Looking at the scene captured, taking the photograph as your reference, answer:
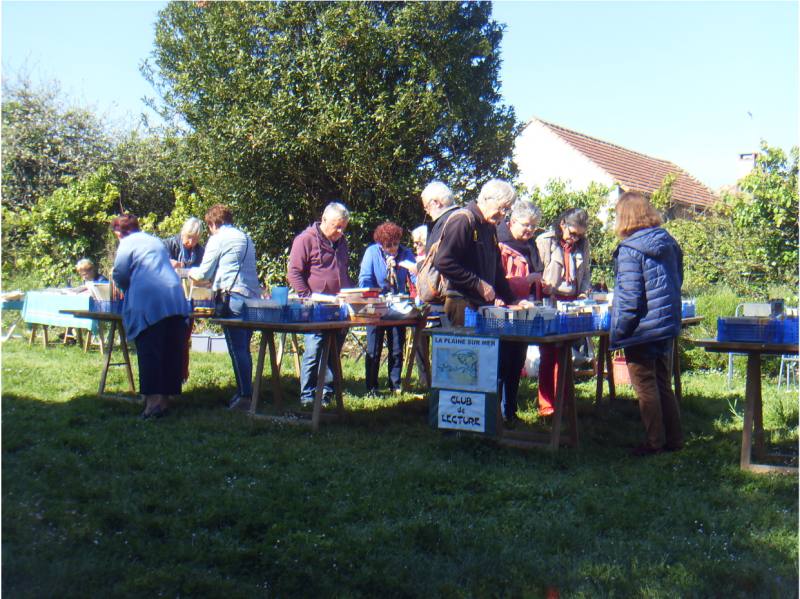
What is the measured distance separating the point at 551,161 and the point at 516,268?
17.9m

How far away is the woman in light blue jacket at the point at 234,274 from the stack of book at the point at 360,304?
2.59ft

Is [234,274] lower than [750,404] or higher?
higher

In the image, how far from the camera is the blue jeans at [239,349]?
5859mm

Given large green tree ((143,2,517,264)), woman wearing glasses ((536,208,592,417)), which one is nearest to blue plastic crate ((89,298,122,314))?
woman wearing glasses ((536,208,592,417))

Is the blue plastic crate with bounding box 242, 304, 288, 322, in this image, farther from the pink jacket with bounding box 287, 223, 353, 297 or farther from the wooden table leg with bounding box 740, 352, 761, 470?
the wooden table leg with bounding box 740, 352, 761, 470

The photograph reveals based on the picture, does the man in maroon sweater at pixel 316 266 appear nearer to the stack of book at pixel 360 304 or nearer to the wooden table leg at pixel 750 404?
the stack of book at pixel 360 304

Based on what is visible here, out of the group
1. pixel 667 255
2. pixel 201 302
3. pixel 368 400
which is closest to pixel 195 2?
pixel 201 302

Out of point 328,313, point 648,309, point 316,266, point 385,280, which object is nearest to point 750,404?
point 648,309

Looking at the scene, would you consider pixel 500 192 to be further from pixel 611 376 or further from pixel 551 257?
pixel 611 376

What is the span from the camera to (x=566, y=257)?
254 inches

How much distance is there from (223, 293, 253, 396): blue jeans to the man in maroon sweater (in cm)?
49

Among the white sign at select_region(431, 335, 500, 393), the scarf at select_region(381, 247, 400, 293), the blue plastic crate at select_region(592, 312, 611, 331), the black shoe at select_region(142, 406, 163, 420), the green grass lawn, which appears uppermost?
the scarf at select_region(381, 247, 400, 293)

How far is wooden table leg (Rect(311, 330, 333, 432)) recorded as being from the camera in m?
5.34

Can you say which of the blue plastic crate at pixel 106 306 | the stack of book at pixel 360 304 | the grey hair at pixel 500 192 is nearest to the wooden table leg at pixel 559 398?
the grey hair at pixel 500 192
